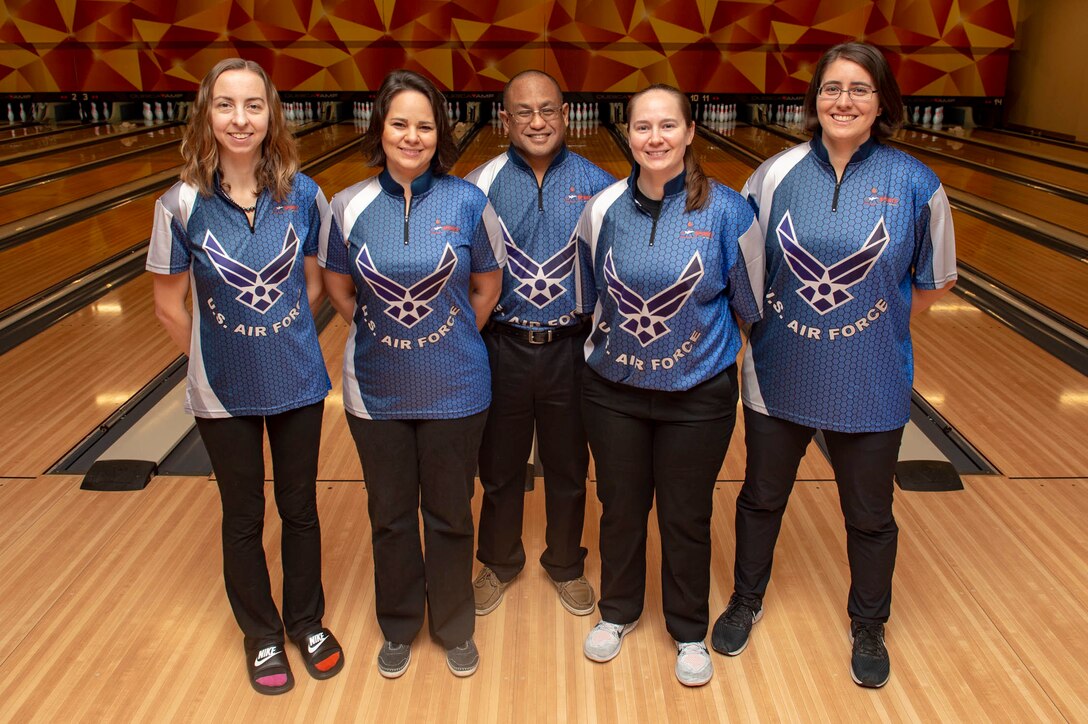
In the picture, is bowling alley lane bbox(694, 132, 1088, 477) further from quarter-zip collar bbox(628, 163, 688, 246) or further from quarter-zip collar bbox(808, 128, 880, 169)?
quarter-zip collar bbox(628, 163, 688, 246)

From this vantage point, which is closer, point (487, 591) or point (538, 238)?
point (538, 238)

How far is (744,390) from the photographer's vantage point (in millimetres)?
1673

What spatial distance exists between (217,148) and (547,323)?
64 centimetres

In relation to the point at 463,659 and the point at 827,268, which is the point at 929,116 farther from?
the point at 463,659

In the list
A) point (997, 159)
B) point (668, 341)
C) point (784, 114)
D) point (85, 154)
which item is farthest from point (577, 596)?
point (784, 114)

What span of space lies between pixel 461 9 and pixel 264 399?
7.96 metres

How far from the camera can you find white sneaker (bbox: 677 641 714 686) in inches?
65.0

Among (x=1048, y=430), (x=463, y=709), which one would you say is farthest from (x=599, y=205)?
(x=1048, y=430)

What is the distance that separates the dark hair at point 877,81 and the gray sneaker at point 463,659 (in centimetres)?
109

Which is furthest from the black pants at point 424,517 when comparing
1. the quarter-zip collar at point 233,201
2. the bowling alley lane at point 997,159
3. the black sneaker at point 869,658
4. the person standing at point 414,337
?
the bowling alley lane at point 997,159

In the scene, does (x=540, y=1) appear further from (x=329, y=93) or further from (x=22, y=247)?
(x=22, y=247)

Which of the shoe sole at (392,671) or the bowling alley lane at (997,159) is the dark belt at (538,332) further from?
the bowling alley lane at (997,159)

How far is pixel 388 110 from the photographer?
1496 mm

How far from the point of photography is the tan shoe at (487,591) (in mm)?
1879
